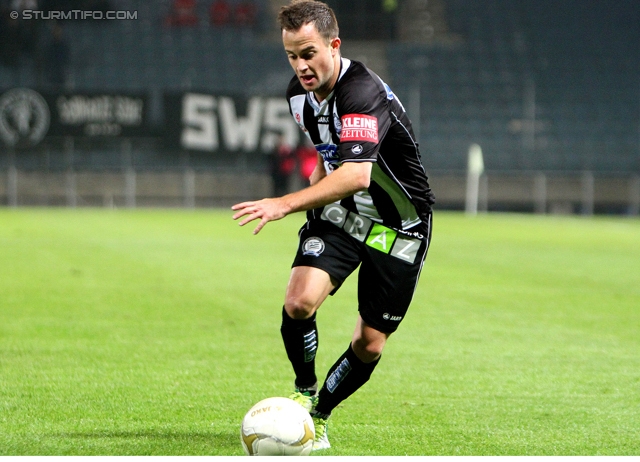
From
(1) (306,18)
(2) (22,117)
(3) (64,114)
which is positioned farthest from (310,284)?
(2) (22,117)

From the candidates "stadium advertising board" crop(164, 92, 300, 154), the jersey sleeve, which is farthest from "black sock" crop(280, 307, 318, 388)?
"stadium advertising board" crop(164, 92, 300, 154)

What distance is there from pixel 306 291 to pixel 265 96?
25.2 meters

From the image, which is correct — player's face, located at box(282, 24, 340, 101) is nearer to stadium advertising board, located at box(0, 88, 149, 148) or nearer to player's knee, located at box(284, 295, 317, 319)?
player's knee, located at box(284, 295, 317, 319)

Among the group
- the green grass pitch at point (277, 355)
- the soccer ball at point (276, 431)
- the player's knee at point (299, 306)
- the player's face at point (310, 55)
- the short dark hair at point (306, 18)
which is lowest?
the green grass pitch at point (277, 355)

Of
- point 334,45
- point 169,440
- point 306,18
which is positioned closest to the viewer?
point 306,18

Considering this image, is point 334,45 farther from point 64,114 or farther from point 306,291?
point 64,114

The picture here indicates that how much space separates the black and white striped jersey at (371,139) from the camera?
14.3 ft

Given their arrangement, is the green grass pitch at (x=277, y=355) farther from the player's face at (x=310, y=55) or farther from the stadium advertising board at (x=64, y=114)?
the stadium advertising board at (x=64, y=114)

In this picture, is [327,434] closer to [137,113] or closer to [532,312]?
[532,312]

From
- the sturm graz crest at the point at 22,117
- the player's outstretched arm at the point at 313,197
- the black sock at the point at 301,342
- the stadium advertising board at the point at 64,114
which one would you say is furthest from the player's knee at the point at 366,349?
the sturm graz crest at the point at 22,117

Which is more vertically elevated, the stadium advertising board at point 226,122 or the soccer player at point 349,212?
the soccer player at point 349,212

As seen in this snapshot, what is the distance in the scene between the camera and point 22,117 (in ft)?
93.9

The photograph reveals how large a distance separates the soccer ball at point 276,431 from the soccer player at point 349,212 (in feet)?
0.83

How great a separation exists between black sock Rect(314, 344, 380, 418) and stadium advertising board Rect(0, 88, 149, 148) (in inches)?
976
